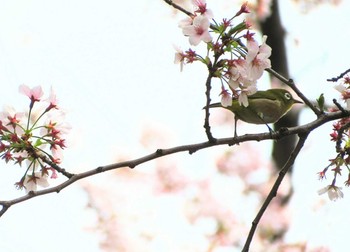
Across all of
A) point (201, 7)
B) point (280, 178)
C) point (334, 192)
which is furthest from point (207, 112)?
point (334, 192)

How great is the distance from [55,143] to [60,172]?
19 cm

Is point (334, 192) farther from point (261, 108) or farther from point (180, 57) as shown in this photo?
point (180, 57)

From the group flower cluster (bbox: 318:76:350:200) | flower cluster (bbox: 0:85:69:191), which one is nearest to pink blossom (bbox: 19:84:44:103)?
flower cluster (bbox: 0:85:69:191)

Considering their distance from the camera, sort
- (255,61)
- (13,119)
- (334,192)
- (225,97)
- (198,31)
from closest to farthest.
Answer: (198,31) → (255,61) → (225,97) → (13,119) → (334,192)

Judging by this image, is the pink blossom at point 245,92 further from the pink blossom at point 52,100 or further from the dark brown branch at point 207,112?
the pink blossom at point 52,100

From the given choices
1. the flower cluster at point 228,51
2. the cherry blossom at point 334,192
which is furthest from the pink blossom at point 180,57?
the cherry blossom at point 334,192

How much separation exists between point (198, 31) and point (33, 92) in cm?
92

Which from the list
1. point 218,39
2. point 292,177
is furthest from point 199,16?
point 292,177

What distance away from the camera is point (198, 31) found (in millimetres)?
2480

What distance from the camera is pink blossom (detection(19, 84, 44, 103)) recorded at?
2.98 metres

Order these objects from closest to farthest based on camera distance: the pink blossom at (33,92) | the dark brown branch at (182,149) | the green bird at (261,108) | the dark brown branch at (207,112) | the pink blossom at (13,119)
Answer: the dark brown branch at (207,112) < the dark brown branch at (182,149) < the pink blossom at (13,119) < the pink blossom at (33,92) < the green bird at (261,108)

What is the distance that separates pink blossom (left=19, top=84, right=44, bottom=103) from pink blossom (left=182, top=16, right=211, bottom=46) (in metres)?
0.84

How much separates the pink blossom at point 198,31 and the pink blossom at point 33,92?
843mm

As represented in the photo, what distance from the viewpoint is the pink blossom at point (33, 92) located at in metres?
2.98
